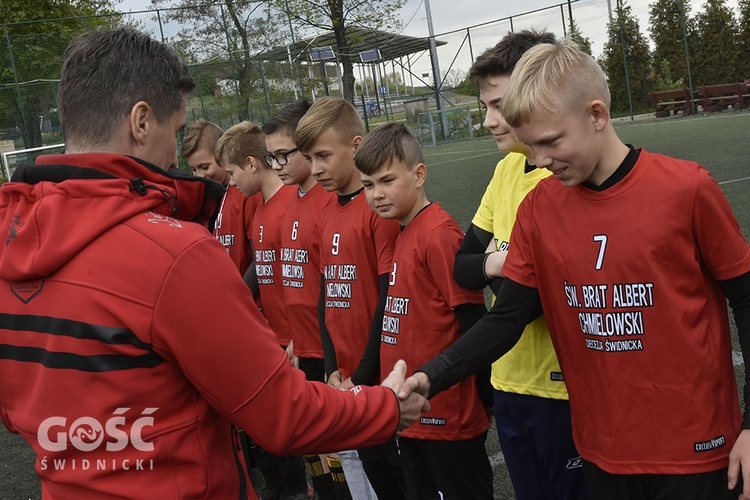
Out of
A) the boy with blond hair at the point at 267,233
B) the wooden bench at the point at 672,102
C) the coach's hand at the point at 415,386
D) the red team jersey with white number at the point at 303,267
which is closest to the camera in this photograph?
the coach's hand at the point at 415,386

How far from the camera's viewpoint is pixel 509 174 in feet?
9.45

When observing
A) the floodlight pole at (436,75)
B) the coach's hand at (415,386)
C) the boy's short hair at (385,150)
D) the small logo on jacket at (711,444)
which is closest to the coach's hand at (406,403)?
the coach's hand at (415,386)

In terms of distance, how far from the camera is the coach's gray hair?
1.73 metres

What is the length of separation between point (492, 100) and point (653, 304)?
1.16 metres

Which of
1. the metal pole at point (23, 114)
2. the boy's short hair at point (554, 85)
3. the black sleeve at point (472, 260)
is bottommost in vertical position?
the black sleeve at point (472, 260)

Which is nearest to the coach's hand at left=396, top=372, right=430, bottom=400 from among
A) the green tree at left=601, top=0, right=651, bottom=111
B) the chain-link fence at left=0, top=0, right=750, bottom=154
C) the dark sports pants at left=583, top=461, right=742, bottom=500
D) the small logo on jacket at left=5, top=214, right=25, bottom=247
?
the dark sports pants at left=583, top=461, right=742, bottom=500

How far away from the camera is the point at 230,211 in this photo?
4.98 meters

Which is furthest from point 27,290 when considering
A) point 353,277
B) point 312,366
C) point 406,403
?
point 312,366

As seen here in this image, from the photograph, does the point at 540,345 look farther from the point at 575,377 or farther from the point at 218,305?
the point at 218,305

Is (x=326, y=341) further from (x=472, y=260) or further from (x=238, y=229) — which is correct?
(x=238, y=229)

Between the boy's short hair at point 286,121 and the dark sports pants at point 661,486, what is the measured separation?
2.66 meters

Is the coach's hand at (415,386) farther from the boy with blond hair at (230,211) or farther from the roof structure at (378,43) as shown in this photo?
the roof structure at (378,43)

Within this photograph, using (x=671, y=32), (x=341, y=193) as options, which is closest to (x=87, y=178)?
(x=341, y=193)

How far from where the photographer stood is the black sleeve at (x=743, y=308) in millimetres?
1936
